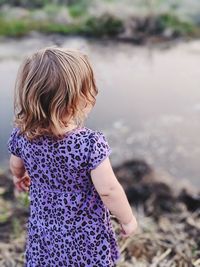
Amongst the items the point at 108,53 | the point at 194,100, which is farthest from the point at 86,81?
the point at 108,53

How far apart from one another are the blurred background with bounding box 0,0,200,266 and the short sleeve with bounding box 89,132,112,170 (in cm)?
78

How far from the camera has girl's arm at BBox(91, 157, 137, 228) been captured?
4.92 ft

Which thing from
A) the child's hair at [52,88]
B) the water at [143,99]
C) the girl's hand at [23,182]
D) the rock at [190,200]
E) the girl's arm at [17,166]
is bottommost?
the rock at [190,200]

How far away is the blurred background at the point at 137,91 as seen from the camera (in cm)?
257

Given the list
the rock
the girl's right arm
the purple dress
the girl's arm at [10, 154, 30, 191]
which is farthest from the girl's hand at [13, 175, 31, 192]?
the rock

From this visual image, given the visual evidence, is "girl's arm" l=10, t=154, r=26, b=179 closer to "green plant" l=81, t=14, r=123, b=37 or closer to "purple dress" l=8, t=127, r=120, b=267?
"purple dress" l=8, t=127, r=120, b=267

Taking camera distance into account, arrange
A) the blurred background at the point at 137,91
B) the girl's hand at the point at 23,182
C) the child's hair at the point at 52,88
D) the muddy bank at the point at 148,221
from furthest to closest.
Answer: the blurred background at the point at 137,91 < the muddy bank at the point at 148,221 < the girl's hand at the point at 23,182 < the child's hair at the point at 52,88

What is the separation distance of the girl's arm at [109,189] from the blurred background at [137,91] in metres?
0.63

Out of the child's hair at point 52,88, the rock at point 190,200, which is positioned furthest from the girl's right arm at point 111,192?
the rock at point 190,200

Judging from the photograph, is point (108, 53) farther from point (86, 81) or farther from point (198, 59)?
point (86, 81)

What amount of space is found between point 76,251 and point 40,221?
0.13 metres

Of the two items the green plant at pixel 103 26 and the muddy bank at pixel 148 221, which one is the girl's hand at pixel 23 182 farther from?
the green plant at pixel 103 26

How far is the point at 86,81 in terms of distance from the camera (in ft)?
4.73

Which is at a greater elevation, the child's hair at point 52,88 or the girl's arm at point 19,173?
the child's hair at point 52,88
